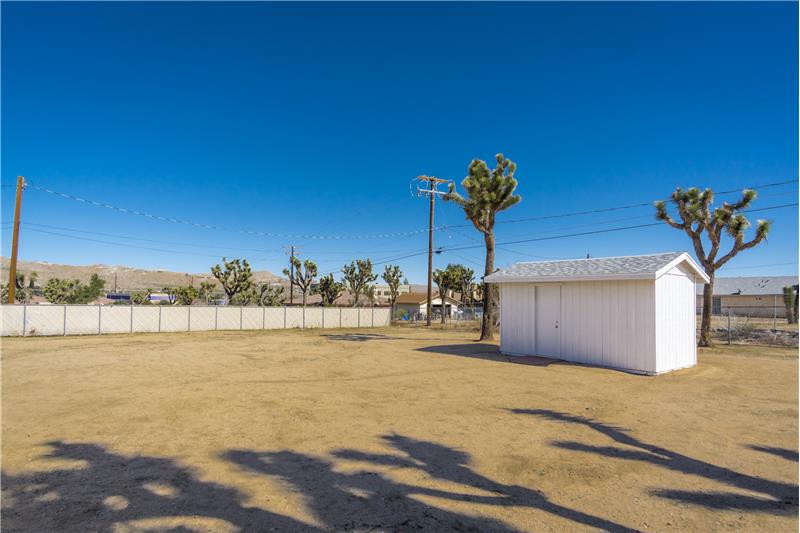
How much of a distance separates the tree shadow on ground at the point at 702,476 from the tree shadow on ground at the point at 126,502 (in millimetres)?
4001

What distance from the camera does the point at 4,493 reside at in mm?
4734

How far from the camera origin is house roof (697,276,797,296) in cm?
5545

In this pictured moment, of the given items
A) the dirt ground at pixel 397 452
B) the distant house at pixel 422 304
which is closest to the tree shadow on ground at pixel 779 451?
the dirt ground at pixel 397 452

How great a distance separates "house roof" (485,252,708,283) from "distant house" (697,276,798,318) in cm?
4312

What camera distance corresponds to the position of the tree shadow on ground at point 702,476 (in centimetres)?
461

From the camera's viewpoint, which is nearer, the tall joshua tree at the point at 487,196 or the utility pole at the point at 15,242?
the tall joshua tree at the point at 487,196

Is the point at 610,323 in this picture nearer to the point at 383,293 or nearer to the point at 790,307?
the point at 790,307

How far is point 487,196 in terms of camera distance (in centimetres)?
2164

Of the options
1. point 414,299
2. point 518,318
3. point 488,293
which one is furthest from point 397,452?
point 414,299

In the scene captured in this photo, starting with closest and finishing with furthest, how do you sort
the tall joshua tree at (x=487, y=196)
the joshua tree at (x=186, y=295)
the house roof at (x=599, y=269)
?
the house roof at (x=599, y=269)
the tall joshua tree at (x=487, y=196)
the joshua tree at (x=186, y=295)

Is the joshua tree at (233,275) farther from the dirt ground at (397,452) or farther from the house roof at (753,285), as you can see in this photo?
the house roof at (753,285)

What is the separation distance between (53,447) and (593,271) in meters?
13.8

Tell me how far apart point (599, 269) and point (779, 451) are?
8779 mm

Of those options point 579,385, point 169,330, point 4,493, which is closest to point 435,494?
point 4,493
